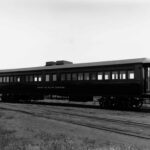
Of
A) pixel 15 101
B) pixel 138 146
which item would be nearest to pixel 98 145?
pixel 138 146

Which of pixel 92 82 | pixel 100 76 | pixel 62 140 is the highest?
pixel 100 76

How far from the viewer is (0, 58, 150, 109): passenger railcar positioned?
55.9ft

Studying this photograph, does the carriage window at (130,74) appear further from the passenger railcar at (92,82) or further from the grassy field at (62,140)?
the grassy field at (62,140)

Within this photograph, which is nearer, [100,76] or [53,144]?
[53,144]

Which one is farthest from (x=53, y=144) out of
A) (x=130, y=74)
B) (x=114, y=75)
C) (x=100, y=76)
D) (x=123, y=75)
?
(x=100, y=76)

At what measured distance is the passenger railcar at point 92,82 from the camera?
55.9 ft

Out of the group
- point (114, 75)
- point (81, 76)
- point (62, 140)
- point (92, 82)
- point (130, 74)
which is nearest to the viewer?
point (62, 140)

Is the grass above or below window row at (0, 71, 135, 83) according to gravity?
below

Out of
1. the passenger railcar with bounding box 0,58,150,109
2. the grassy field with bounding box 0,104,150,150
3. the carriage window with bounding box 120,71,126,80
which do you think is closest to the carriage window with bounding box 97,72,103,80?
the passenger railcar with bounding box 0,58,150,109

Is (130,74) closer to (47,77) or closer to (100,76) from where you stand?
(100,76)

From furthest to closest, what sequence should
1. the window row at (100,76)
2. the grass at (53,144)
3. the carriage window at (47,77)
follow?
the carriage window at (47,77) → the window row at (100,76) → the grass at (53,144)

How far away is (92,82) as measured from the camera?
19.3 metres

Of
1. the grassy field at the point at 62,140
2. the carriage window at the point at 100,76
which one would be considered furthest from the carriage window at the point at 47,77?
the grassy field at the point at 62,140

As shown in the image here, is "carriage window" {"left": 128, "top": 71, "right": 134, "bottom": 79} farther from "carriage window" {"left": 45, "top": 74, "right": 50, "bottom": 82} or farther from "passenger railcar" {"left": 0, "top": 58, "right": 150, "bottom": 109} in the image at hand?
"carriage window" {"left": 45, "top": 74, "right": 50, "bottom": 82}
